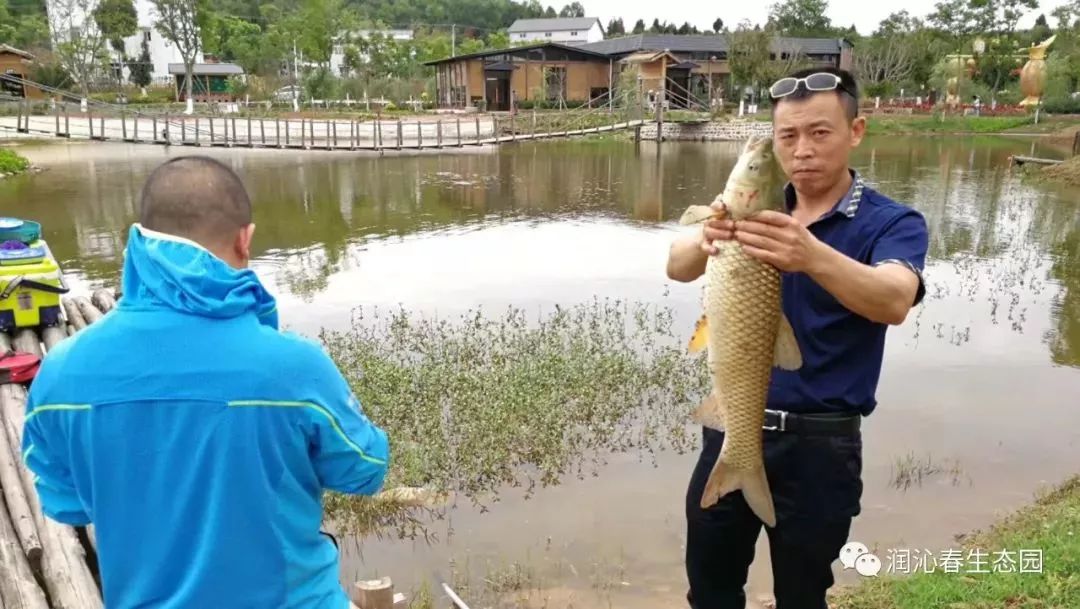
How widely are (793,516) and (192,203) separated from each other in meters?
1.86

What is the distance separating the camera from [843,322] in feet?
7.56

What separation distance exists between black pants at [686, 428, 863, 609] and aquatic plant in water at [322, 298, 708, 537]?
2758 millimetres

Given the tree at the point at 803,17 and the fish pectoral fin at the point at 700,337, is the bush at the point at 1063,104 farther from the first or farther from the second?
the fish pectoral fin at the point at 700,337

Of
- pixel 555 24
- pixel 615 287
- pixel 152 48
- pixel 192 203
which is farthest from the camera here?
pixel 555 24

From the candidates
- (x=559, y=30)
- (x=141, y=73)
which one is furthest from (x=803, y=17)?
(x=141, y=73)

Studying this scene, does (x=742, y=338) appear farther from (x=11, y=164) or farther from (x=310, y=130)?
(x=310, y=130)

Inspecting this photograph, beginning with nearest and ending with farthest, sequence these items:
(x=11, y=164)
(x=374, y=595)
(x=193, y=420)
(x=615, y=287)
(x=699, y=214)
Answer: (x=193, y=420)
(x=699, y=214)
(x=374, y=595)
(x=615, y=287)
(x=11, y=164)

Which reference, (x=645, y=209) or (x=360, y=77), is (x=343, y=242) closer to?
(x=645, y=209)

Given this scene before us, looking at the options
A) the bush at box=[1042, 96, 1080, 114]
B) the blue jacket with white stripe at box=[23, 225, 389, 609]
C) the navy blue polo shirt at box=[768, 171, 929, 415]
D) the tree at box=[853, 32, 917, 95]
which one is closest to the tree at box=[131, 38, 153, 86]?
the tree at box=[853, 32, 917, 95]

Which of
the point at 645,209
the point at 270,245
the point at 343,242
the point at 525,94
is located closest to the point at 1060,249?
the point at 645,209

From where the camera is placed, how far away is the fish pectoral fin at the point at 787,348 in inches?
88.4

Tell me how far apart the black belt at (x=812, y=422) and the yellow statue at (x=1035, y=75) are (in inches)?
1608

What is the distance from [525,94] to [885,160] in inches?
950

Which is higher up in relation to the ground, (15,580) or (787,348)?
(787,348)
